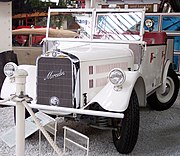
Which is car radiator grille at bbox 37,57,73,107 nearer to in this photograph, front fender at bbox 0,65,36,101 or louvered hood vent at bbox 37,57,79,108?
louvered hood vent at bbox 37,57,79,108

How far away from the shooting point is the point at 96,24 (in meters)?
4.71

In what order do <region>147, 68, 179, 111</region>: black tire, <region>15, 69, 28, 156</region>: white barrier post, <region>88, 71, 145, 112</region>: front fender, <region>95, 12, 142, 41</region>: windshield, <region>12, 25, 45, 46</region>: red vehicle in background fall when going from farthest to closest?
1. <region>12, 25, 45, 46</region>: red vehicle in background
2. <region>147, 68, 179, 111</region>: black tire
3. <region>95, 12, 142, 41</region>: windshield
4. <region>88, 71, 145, 112</region>: front fender
5. <region>15, 69, 28, 156</region>: white barrier post

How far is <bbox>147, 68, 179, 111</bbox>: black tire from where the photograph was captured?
598 cm

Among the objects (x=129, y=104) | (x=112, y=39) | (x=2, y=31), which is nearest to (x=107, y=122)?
(x=129, y=104)

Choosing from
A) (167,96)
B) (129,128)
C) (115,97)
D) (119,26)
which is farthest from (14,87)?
(167,96)

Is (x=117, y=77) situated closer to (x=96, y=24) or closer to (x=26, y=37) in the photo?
(x=96, y=24)

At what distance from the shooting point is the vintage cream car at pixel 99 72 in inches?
139

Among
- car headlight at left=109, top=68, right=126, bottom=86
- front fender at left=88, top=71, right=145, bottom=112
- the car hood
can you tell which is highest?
the car hood

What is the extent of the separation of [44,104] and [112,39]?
55.5 inches

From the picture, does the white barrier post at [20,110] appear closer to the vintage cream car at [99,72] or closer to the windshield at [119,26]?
the vintage cream car at [99,72]

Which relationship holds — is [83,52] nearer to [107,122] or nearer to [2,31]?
[107,122]

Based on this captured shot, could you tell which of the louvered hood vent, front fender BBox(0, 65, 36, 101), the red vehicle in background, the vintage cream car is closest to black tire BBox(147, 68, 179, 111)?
the vintage cream car

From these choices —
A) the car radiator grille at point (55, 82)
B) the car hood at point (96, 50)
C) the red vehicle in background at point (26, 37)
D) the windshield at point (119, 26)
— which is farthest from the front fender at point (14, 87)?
the red vehicle in background at point (26, 37)

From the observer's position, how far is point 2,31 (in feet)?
22.6
